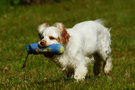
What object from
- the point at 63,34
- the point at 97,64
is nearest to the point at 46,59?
the point at 97,64

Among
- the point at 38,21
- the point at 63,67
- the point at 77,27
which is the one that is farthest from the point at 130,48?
the point at 38,21

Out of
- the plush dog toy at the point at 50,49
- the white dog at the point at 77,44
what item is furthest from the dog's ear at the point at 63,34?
the plush dog toy at the point at 50,49

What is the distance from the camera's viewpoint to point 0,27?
1026cm

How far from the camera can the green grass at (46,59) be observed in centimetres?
447

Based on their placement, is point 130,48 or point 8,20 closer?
point 130,48

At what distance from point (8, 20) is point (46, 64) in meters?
5.42

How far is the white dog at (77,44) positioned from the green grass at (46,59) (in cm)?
26

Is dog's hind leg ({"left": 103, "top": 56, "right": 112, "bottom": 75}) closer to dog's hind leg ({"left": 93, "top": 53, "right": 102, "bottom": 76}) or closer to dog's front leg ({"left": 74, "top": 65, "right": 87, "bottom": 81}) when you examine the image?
dog's hind leg ({"left": 93, "top": 53, "right": 102, "bottom": 76})

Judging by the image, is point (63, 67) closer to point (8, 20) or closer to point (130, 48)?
point (130, 48)

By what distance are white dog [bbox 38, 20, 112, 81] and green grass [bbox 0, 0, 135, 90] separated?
0.84 feet

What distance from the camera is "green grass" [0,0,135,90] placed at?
176 inches

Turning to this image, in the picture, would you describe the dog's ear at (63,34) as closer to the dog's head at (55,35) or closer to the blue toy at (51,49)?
the dog's head at (55,35)

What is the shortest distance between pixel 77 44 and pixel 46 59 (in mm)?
1892

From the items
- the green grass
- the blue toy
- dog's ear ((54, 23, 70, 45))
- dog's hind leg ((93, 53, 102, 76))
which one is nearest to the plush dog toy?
the blue toy
